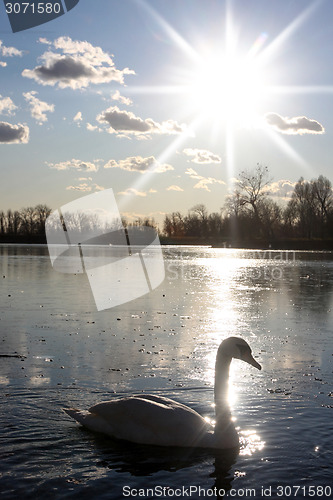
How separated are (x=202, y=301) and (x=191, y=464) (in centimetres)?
1184

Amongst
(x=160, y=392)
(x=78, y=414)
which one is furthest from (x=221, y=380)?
(x=78, y=414)

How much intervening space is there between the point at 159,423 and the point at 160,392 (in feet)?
5.68

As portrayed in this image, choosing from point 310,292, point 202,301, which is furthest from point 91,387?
point 310,292

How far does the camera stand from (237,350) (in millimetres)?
6414

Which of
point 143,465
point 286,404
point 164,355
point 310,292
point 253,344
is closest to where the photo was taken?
point 143,465

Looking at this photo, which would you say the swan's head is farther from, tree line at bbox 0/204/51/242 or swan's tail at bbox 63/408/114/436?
tree line at bbox 0/204/51/242

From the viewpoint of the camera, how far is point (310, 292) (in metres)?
20.7

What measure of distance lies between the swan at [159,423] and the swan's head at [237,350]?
0.53 meters

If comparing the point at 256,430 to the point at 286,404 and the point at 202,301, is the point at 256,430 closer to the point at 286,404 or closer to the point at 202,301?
the point at 286,404

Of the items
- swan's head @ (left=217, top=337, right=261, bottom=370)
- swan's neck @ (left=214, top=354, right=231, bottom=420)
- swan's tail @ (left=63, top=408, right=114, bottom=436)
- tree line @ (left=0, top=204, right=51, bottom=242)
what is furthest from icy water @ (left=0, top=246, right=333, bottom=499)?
tree line @ (left=0, top=204, right=51, bottom=242)

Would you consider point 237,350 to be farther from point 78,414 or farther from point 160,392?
point 78,414

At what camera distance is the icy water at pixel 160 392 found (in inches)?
202

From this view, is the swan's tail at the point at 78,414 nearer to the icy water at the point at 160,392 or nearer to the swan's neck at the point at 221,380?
the icy water at the point at 160,392

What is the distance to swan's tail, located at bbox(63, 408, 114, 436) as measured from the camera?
6.06 meters
